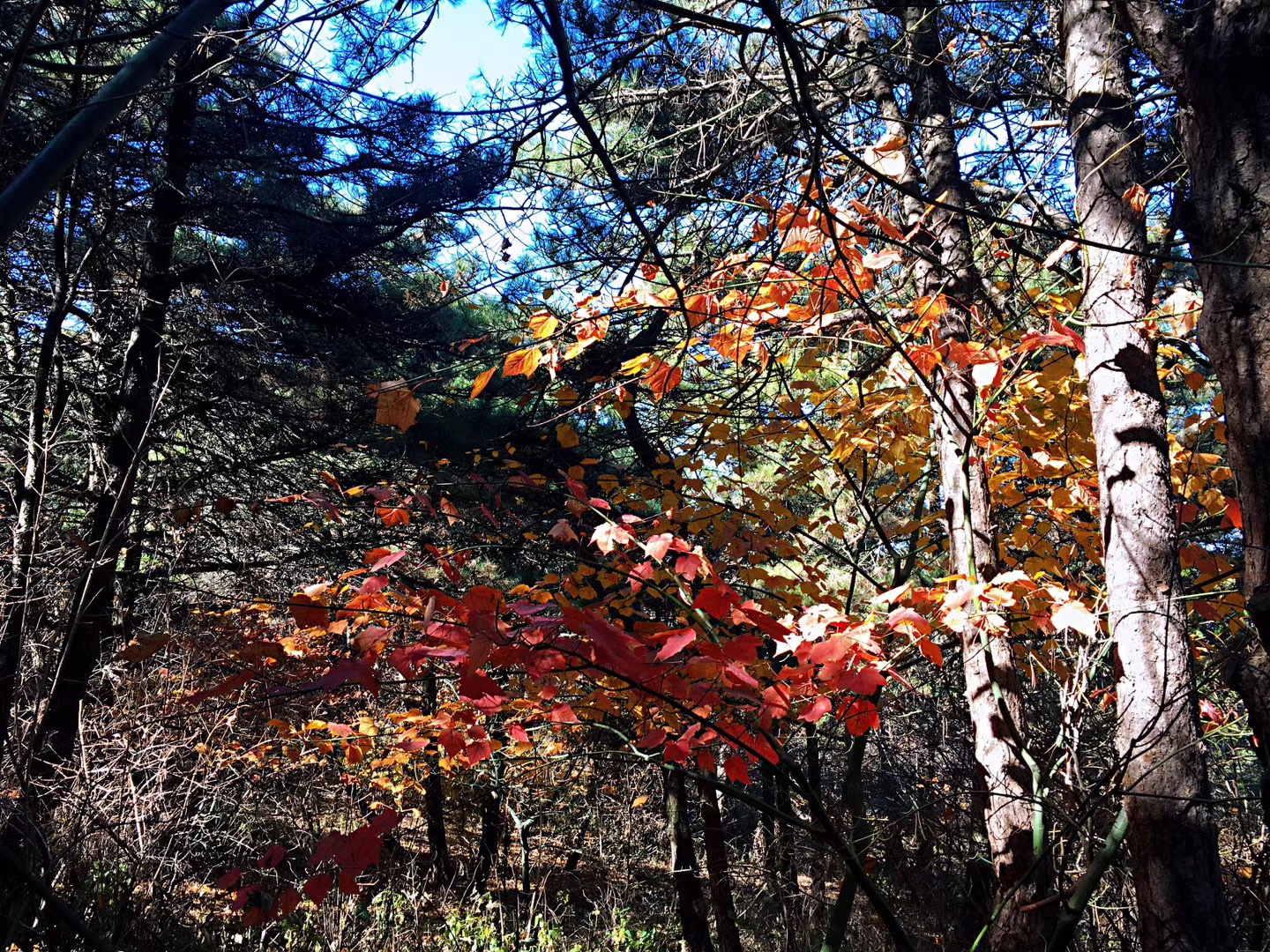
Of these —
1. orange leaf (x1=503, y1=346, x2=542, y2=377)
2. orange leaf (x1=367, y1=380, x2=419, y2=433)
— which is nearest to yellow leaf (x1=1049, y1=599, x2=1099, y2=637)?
orange leaf (x1=503, y1=346, x2=542, y2=377)

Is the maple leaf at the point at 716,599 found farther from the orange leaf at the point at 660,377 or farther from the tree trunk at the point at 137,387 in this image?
the tree trunk at the point at 137,387

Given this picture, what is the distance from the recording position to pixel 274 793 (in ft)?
20.2

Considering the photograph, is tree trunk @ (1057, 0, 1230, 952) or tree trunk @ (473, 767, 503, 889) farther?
tree trunk @ (473, 767, 503, 889)

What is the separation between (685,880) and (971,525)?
424cm

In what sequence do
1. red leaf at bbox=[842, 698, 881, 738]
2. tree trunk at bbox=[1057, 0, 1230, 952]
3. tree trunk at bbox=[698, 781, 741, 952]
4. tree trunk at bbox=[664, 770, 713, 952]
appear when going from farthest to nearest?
tree trunk at bbox=[664, 770, 713, 952] < tree trunk at bbox=[698, 781, 741, 952] < red leaf at bbox=[842, 698, 881, 738] < tree trunk at bbox=[1057, 0, 1230, 952]

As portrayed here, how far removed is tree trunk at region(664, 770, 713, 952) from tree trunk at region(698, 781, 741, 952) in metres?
0.18

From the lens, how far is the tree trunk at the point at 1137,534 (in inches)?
74.5

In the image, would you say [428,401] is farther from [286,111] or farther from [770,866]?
[770,866]

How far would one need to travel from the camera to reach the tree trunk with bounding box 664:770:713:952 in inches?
227

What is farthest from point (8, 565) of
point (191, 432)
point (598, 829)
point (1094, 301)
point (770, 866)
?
point (598, 829)

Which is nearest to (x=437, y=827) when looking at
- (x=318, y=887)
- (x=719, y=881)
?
(x=719, y=881)

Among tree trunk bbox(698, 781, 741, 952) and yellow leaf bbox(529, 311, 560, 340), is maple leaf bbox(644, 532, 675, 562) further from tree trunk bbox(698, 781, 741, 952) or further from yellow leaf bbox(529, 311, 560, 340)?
tree trunk bbox(698, 781, 741, 952)

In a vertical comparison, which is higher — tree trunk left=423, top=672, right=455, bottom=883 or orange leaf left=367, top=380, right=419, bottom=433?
orange leaf left=367, top=380, right=419, bottom=433

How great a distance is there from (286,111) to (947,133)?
442 cm
